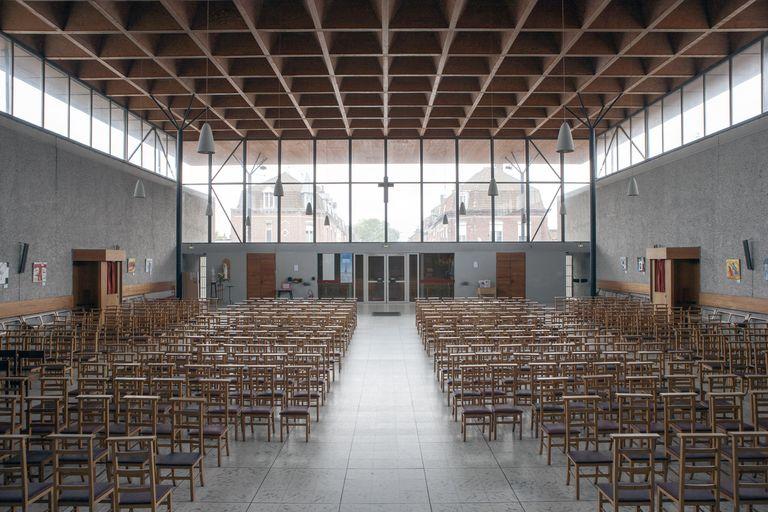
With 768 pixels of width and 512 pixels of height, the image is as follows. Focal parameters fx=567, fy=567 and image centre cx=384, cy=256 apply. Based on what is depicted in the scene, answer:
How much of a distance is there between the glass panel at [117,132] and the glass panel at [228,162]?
5.71m

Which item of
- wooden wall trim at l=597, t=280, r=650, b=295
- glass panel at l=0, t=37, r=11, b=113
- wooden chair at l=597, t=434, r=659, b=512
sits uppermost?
glass panel at l=0, t=37, r=11, b=113

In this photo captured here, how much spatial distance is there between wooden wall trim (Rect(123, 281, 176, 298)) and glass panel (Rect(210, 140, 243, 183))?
210 inches

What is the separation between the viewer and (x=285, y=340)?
9.97 m

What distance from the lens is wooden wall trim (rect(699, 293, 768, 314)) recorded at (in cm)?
1405

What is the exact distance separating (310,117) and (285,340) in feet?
46.1

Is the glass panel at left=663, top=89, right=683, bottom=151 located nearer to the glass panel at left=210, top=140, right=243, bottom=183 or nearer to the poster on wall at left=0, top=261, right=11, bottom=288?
the glass panel at left=210, top=140, right=243, bottom=183

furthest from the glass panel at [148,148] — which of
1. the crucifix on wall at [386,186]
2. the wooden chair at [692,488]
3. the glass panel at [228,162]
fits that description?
the wooden chair at [692,488]

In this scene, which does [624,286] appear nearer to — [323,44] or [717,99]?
[717,99]

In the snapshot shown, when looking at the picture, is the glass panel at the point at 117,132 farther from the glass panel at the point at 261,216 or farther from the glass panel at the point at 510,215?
the glass panel at the point at 510,215

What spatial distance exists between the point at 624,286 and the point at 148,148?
2010 cm

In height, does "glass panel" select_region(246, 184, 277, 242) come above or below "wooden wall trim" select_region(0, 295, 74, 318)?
above

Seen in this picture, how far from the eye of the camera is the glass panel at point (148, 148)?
22.5 meters

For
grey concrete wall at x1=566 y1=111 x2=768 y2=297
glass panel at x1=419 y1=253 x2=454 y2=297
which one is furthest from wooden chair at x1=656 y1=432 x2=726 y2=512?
glass panel at x1=419 y1=253 x2=454 y2=297

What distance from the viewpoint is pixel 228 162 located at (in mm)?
26531
